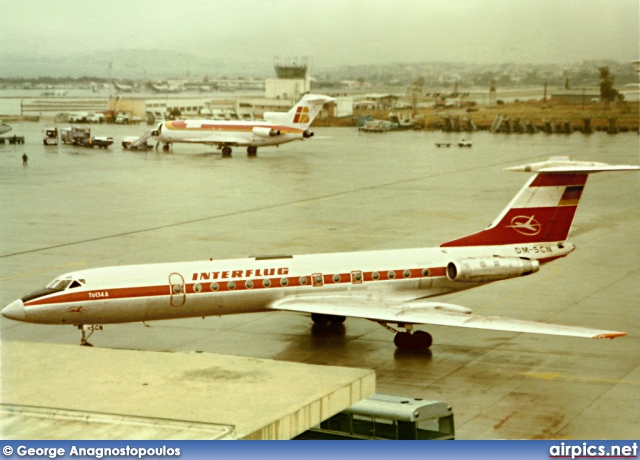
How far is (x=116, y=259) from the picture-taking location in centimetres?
3953

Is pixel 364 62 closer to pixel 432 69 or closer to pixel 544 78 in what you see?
pixel 432 69

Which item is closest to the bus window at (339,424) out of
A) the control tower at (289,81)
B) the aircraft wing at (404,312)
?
the aircraft wing at (404,312)

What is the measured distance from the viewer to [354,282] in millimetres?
27297

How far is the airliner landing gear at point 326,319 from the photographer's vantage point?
28609 millimetres

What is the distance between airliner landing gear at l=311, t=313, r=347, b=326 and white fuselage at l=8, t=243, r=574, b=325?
1.66m

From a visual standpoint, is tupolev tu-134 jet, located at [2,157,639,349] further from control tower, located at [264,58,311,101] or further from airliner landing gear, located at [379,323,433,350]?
control tower, located at [264,58,311,101]

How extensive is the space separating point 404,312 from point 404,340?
102 cm

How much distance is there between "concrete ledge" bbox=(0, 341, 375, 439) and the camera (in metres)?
14.6

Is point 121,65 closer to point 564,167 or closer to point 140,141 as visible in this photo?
point 140,141

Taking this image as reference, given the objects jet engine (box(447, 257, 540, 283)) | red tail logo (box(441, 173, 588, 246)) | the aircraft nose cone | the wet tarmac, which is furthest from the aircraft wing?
the aircraft nose cone

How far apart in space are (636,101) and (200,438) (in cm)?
10890

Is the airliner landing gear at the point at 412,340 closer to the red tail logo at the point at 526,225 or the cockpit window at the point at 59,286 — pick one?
the red tail logo at the point at 526,225

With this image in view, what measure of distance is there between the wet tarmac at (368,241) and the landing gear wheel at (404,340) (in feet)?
1.15

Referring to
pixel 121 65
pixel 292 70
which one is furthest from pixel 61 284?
pixel 292 70
